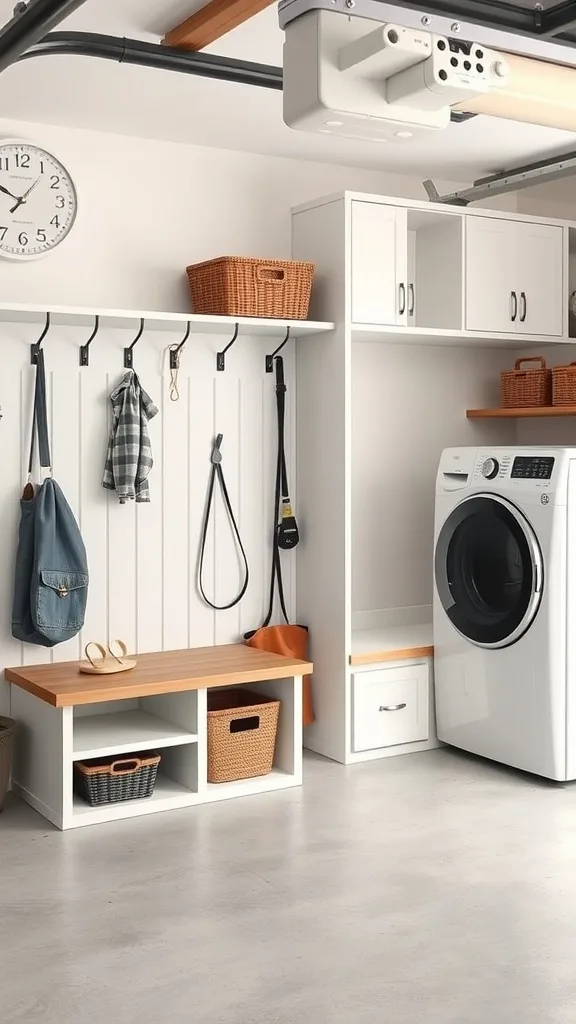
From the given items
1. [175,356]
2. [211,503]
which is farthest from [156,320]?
[211,503]

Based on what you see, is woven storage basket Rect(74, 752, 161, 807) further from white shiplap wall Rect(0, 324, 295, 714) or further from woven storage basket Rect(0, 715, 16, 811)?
white shiplap wall Rect(0, 324, 295, 714)

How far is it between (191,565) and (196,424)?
58cm

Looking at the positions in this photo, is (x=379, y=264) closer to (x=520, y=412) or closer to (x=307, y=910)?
(x=520, y=412)

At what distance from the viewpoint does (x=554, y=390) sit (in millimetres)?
4812

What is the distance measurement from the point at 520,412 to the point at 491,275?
0.61 m

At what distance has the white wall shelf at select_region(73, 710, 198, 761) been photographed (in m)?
3.87

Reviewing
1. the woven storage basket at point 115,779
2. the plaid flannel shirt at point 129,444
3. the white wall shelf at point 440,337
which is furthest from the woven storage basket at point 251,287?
the woven storage basket at point 115,779

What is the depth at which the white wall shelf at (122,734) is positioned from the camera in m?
3.87

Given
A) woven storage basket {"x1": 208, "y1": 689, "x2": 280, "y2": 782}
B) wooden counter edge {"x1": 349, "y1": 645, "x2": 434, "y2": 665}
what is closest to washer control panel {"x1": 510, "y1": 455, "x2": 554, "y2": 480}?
wooden counter edge {"x1": 349, "y1": 645, "x2": 434, "y2": 665}

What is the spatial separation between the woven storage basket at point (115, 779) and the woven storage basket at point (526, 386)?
7.48ft

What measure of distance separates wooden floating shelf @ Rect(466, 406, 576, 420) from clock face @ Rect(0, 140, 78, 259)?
2.04m

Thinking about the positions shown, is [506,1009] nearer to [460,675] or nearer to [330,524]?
[460,675]

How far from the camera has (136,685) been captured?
12.6 ft

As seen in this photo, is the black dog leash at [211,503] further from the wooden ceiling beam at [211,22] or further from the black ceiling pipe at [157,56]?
the wooden ceiling beam at [211,22]
